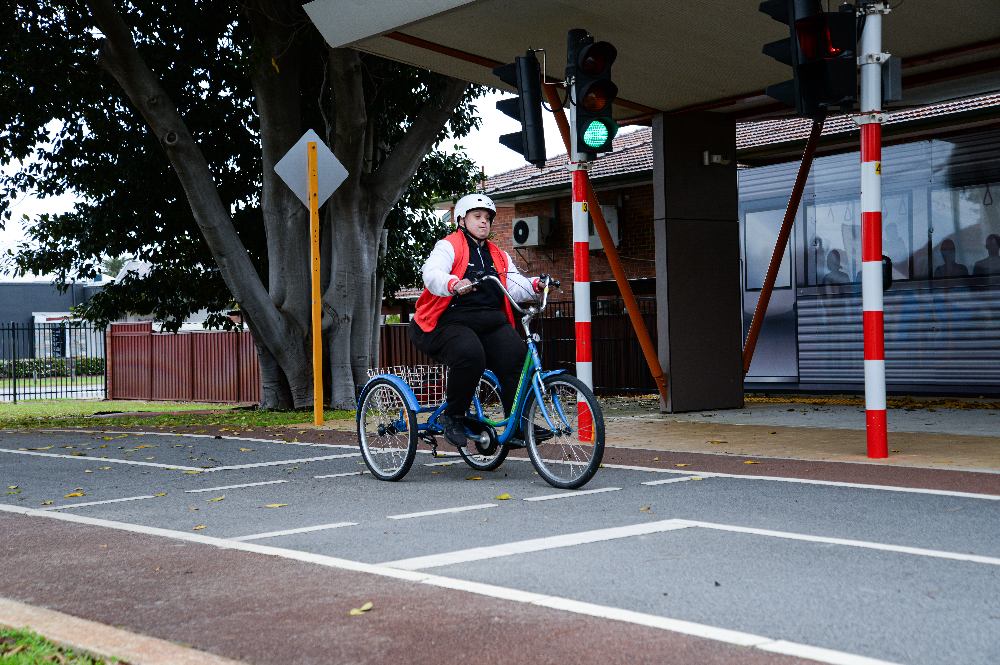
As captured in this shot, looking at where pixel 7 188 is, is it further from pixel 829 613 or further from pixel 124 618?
pixel 829 613

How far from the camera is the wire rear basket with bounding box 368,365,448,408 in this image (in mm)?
8055

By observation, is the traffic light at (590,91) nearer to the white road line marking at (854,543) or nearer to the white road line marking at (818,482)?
the white road line marking at (818,482)

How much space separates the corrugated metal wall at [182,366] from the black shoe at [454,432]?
50.6 feet

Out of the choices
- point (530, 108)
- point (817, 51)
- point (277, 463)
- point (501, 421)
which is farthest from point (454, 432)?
point (817, 51)

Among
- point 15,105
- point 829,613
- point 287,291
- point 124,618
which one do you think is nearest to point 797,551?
point 829,613

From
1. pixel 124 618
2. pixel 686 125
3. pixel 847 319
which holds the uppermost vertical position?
pixel 686 125

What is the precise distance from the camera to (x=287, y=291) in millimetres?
15016

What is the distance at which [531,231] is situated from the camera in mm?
23562

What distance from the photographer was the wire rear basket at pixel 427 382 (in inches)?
317

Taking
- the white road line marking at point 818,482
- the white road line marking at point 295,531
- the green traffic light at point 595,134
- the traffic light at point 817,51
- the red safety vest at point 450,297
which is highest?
the traffic light at point 817,51

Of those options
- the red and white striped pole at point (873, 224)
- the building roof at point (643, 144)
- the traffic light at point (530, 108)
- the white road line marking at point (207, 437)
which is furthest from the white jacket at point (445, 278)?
the building roof at point (643, 144)

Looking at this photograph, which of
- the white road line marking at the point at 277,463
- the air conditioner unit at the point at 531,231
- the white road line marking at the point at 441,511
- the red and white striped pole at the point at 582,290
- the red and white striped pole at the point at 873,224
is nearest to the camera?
the white road line marking at the point at 441,511

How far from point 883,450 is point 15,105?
1213 centimetres

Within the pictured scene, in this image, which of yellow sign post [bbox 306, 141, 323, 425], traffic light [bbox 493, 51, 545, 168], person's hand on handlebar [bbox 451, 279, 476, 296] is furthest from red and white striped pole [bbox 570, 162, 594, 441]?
yellow sign post [bbox 306, 141, 323, 425]
